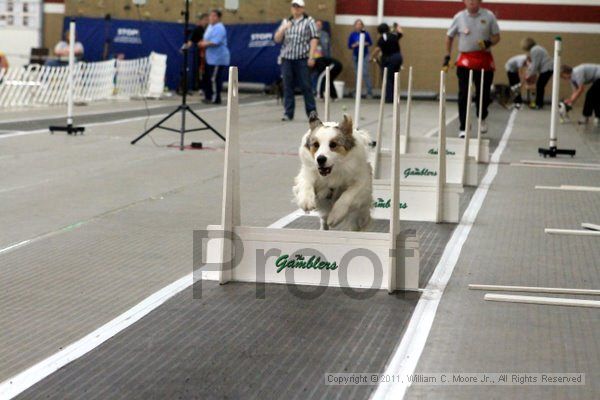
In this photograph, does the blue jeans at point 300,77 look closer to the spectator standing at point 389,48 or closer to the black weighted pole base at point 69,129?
the black weighted pole base at point 69,129

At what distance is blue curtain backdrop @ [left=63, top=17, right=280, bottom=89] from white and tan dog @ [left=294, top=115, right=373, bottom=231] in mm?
22972

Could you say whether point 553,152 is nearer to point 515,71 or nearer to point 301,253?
point 301,253

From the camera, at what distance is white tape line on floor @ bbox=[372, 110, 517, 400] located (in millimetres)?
4570

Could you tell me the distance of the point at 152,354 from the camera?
4961 millimetres

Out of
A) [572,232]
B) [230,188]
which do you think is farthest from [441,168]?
[230,188]

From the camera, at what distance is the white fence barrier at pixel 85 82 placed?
74.3ft

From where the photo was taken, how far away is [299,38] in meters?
18.9

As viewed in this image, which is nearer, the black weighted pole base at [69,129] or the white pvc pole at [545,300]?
the white pvc pole at [545,300]

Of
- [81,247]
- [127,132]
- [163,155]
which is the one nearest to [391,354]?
[81,247]

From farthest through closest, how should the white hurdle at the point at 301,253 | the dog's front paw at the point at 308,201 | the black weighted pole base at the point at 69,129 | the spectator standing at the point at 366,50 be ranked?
the spectator standing at the point at 366,50
the black weighted pole base at the point at 69,129
the dog's front paw at the point at 308,201
the white hurdle at the point at 301,253

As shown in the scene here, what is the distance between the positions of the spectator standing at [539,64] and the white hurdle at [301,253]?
21468mm

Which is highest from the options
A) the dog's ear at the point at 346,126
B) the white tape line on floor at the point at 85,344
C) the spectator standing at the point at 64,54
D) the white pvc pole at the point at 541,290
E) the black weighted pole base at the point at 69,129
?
the spectator standing at the point at 64,54

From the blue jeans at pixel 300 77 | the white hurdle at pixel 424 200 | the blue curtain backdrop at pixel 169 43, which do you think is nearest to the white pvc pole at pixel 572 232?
the white hurdle at pixel 424 200

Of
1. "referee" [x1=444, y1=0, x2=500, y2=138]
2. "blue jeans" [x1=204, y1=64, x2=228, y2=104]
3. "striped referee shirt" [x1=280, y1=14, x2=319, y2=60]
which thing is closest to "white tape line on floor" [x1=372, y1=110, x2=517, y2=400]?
"referee" [x1=444, y1=0, x2=500, y2=138]
